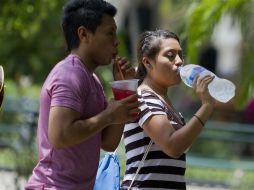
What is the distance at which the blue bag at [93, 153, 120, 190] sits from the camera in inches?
181

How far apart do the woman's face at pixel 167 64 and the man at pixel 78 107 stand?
43 centimetres

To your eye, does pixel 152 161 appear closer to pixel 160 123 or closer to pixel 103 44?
pixel 160 123

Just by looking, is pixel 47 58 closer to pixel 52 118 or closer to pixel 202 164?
pixel 202 164

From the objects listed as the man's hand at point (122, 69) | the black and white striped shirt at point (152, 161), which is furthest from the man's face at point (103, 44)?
the black and white striped shirt at point (152, 161)

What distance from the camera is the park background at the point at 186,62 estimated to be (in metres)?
7.82

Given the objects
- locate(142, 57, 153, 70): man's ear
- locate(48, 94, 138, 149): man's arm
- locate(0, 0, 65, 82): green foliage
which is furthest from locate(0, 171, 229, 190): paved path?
locate(48, 94, 138, 149): man's arm

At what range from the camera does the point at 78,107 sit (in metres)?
4.08

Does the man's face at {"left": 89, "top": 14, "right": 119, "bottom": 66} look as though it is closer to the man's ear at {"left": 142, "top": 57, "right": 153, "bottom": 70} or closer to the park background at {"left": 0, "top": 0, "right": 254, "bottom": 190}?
the man's ear at {"left": 142, "top": 57, "right": 153, "bottom": 70}

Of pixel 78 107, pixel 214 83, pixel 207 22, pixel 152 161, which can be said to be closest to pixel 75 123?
pixel 78 107

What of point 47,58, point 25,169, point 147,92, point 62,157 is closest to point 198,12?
point 25,169

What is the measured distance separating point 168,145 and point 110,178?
0.42 meters

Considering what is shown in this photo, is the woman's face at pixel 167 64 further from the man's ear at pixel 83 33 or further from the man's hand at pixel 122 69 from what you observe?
the man's ear at pixel 83 33

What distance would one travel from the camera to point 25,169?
8.38m

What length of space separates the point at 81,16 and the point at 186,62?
3968mm
